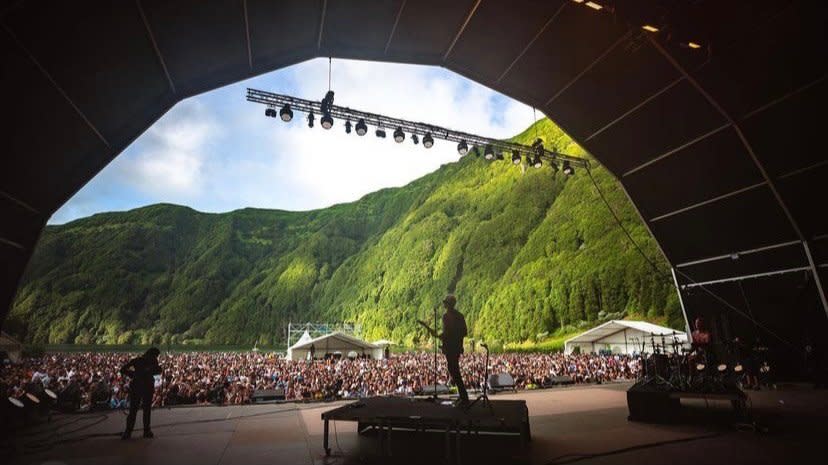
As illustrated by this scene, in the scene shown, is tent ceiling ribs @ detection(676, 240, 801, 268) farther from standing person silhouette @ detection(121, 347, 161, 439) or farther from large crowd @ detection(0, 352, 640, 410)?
standing person silhouette @ detection(121, 347, 161, 439)

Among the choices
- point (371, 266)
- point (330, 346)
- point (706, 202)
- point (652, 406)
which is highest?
A: point (371, 266)

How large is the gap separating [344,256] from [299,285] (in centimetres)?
1726

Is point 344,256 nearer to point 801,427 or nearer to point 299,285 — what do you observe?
point 299,285

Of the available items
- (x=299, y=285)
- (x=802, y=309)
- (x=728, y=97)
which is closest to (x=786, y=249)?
(x=802, y=309)

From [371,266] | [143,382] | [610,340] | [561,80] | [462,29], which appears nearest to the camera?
[143,382]

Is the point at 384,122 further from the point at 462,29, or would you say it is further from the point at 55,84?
the point at 55,84

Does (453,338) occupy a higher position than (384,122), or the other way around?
(384,122)

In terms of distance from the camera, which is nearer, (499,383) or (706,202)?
(706,202)

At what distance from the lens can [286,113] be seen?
11.5m

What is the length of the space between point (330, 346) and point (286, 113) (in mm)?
23282

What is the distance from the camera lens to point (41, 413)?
362 inches

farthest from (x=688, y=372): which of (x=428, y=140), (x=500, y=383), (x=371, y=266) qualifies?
(x=371, y=266)

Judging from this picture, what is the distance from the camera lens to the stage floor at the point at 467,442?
17.1ft

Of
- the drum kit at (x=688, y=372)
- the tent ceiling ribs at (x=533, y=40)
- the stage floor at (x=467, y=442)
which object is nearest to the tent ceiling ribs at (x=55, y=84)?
the stage floor at (x=467, y=442)
